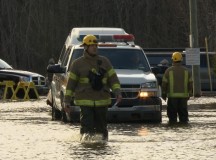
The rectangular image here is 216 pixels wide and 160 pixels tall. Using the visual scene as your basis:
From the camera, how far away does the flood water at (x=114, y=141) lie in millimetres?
14519

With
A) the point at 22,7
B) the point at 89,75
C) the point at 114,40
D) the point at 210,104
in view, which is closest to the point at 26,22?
the point at 22,7

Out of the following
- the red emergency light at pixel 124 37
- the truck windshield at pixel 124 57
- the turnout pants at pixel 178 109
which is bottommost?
the turnout pants at pixel 178 109

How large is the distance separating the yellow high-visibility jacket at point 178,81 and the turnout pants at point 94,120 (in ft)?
16.3

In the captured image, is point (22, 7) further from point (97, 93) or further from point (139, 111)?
point (97, 93)

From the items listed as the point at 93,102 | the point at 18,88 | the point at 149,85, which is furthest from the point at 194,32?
the point at 93,102

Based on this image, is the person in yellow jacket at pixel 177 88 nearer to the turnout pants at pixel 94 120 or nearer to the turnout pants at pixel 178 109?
the turnout pants at pixel 178 109

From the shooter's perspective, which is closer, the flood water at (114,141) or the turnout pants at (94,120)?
the flood water at (114,141)

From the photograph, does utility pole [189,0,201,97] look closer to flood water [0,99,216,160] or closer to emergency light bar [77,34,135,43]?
flood water [0,99,216,160]

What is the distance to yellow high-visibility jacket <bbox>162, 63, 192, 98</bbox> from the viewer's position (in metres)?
21.5

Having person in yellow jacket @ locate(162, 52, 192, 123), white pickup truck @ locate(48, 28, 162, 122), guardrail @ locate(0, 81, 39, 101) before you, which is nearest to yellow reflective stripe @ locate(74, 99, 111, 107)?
white pickup truck @ locate(48, 28, 162, 122)

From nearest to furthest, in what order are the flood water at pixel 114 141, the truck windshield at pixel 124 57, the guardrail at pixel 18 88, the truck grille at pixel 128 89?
the flood water at pixel 114 141
the truck grille at pixel 128 89
the truck windshield at pixel 124 57
the guardrail at pixel 18 88

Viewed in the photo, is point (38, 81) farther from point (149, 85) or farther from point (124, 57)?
point (149, 85)

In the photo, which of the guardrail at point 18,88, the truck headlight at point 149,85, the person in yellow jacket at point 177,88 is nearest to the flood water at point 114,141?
the person in yellow jacket at point 177,88

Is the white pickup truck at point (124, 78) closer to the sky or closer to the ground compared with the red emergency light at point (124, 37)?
closer to the ground
